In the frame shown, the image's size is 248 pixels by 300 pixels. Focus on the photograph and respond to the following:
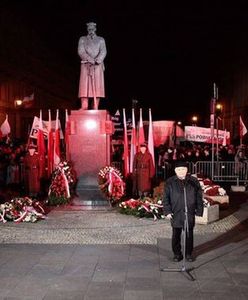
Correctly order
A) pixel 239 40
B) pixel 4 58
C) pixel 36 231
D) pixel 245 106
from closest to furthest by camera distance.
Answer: pixel 36 231 < pixel 4 58 < pixel 245 106 < pixel 239 40

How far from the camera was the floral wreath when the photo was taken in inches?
554

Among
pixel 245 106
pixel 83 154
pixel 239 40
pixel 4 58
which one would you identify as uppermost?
pixel 239 40

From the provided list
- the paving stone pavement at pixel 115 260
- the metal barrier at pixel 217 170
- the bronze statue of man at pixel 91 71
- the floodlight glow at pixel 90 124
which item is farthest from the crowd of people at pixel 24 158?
the paving stone pavement at pixel 115 260

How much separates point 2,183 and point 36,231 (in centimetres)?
726

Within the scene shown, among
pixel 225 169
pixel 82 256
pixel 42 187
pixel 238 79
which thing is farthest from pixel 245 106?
pixel 82 256

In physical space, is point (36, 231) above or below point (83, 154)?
below

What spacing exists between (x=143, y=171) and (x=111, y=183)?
1.50 m

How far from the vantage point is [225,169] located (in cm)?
2130

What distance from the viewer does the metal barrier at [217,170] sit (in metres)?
20.7

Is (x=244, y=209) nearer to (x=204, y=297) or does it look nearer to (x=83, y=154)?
(x=83, y=154)

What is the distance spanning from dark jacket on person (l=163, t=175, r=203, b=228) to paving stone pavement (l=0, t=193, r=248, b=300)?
761mm

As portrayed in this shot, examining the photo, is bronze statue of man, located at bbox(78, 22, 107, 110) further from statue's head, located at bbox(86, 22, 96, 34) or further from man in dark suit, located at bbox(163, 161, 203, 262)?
man in dark suit, located at bbox(163, 161, 203, 262)

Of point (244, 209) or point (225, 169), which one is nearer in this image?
point (244, 209)

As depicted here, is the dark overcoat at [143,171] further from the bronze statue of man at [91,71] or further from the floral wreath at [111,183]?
the bronze statue of man at [91,71]
